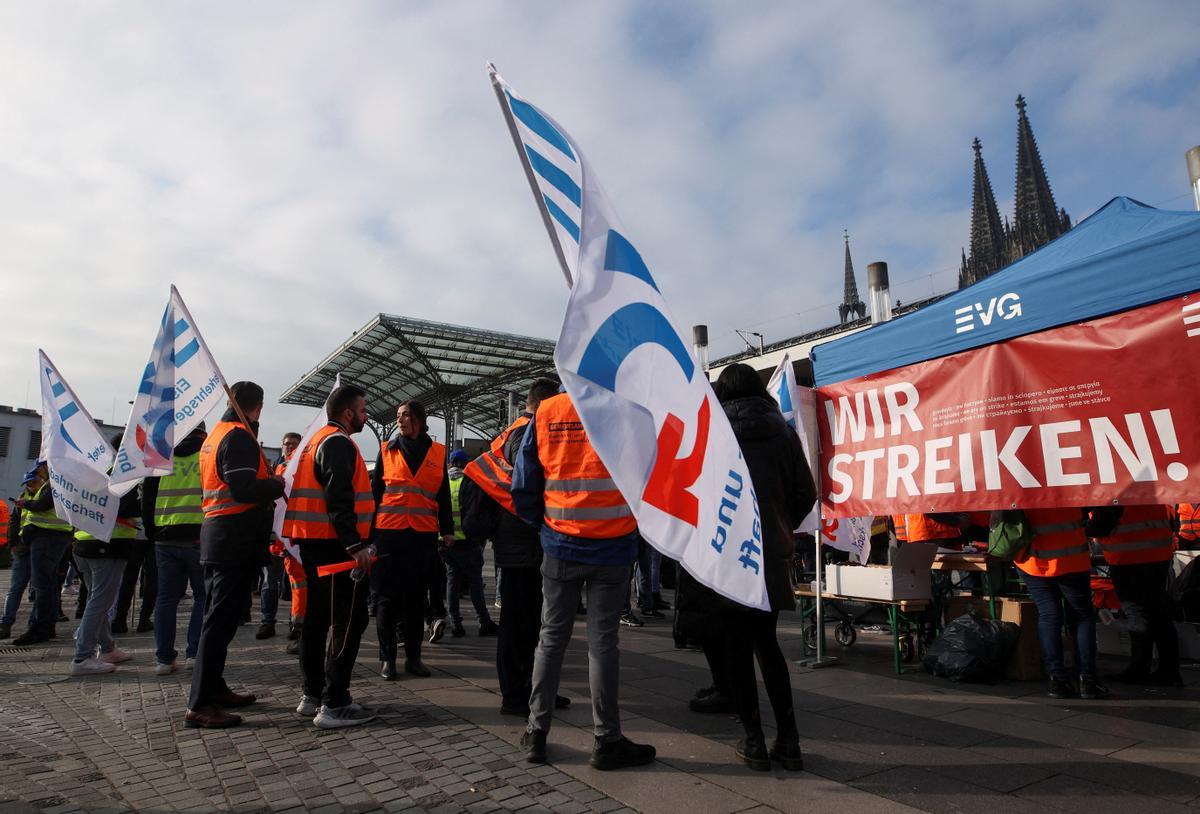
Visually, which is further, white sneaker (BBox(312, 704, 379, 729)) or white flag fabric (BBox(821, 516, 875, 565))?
white flag fabric (BBox(821, 516, 875, 565))

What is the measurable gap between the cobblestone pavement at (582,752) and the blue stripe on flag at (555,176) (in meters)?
2.41

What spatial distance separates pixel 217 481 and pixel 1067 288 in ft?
17.0

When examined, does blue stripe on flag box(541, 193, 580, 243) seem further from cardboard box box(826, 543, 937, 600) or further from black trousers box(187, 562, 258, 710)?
cardboard box box(826, 543, 937, 600)

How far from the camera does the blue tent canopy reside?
3.74 meters

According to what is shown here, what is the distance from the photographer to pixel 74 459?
625cm

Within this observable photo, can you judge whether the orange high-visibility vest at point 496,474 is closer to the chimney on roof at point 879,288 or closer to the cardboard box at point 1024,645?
the cardboard box at point 1024,645

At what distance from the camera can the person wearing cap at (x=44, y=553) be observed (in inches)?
283

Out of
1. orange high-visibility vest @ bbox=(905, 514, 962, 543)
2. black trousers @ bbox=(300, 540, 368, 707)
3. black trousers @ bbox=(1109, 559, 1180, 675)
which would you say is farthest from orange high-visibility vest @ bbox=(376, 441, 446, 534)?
black trousers @ bbox=(1109, 559, 1180, 675)

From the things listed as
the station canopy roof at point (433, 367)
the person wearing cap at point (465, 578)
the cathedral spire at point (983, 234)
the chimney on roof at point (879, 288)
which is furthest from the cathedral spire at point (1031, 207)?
the person wearing cap at point (465, 578)

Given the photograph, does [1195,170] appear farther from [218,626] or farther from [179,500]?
[179,500]

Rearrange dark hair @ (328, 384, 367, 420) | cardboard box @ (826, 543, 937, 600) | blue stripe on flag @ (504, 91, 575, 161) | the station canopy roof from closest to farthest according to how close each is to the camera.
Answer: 1. blue stripe on flag @ (504, 91, 575, 161)
2. dark hair @ (328, 384, 367, 420)
3. cardboard box @ (826, 543, 937, 600)
4. the station canopy roof

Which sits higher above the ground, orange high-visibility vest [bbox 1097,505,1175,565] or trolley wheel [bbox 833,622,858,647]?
orange high-visibility vest [bbox 1097,505,1175,565]

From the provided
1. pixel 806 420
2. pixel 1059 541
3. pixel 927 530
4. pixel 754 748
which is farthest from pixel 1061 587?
pixel 754 748

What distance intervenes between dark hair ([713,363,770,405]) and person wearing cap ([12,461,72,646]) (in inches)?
271
